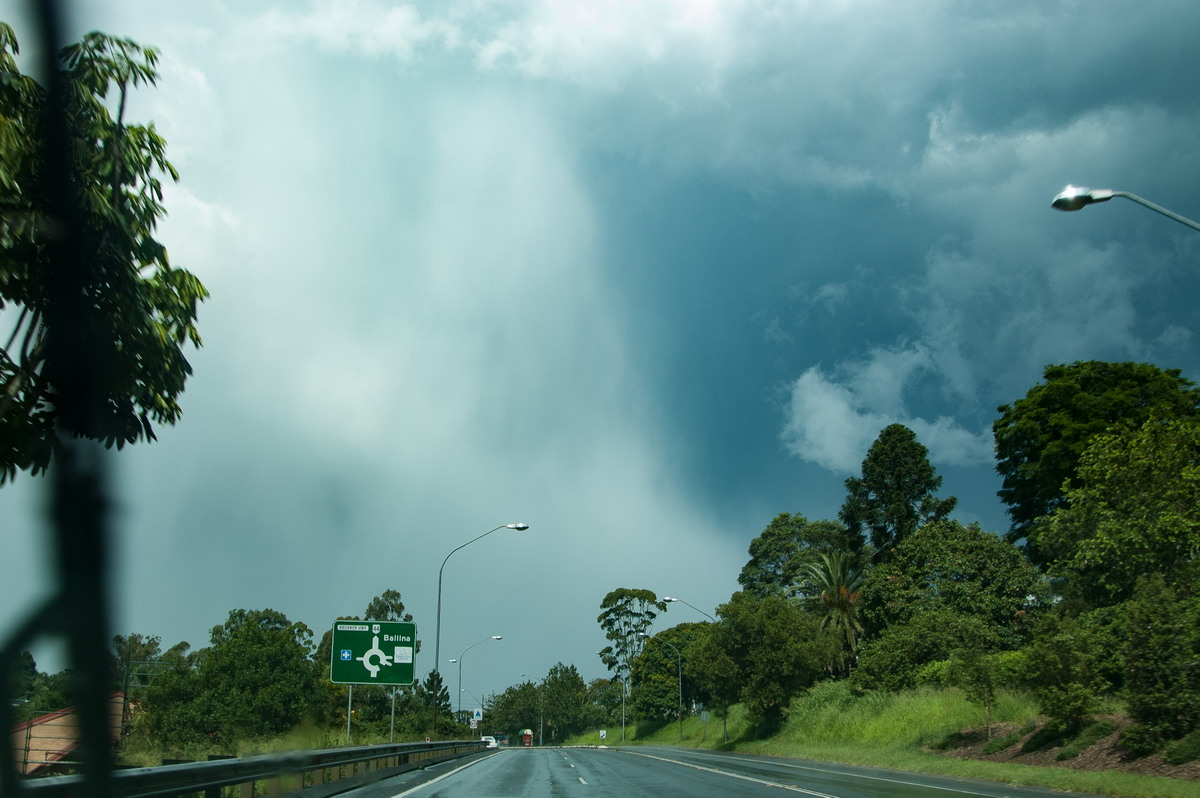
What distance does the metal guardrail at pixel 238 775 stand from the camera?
3.03 m

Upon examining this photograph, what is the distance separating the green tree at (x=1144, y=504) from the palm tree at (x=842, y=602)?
31515 mm

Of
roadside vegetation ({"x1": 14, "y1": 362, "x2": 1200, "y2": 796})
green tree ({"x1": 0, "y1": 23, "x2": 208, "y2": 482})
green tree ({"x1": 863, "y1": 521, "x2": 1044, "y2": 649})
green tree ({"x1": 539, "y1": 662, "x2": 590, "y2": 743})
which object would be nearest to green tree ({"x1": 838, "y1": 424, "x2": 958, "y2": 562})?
roadside vegetation ({"x1": 14, "y1": 362, "x2": 1200, "y2": 796})

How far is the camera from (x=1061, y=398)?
164 feet

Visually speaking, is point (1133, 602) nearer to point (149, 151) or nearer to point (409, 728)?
point (149, 151)

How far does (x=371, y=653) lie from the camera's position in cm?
3047

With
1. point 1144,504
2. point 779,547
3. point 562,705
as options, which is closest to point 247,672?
point 1144,504

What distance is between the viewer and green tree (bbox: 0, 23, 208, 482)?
4.98 metres

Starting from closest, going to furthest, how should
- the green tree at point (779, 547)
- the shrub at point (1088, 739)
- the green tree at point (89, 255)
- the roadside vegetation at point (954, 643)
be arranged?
the green tree at point (89, 255), the roadside vegetation at point (954, 643), the shrub at point (1088, 739), the green tree at point (779, 547)

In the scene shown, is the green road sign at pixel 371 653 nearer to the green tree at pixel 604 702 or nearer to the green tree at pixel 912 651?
the green tree at pixel 912 651

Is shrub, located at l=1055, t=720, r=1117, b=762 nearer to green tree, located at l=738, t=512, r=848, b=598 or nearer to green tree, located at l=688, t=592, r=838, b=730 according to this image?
green tree, located at l=688, t=592, r=838, b=730

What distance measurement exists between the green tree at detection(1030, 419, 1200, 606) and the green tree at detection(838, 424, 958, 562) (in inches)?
1302

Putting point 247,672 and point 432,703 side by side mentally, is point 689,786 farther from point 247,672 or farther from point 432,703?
point 432,703

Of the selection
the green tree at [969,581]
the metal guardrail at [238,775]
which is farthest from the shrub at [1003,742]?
the metal guardrail at [238,775]

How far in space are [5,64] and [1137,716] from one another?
2484 cm
